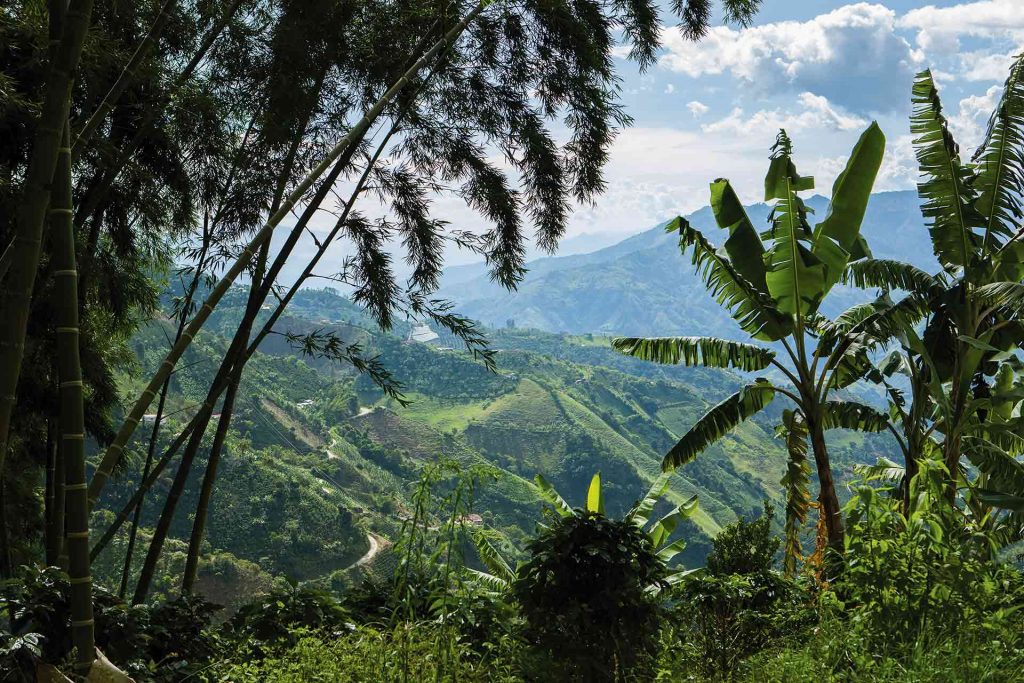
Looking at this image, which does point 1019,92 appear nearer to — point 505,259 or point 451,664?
point 505,259

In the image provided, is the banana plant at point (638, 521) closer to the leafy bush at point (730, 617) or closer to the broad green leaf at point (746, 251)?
the leafy bush at point (730, 617)

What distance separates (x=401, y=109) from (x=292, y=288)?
1.23m

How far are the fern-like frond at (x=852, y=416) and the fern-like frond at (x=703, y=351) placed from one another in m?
0.48

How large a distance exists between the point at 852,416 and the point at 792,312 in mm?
909

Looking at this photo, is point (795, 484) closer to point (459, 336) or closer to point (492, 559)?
point (492, 559)

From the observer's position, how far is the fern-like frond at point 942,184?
16.6ft

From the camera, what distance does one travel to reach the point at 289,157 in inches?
186

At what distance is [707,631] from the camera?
3.55 metres

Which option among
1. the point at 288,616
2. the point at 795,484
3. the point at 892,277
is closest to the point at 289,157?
the point at 288,616

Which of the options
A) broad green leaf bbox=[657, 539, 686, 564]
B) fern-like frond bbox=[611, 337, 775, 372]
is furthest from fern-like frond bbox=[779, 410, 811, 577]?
broad green leaf bbox=[657, 539, 686, 564]

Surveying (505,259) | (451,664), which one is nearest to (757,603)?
(451,664)

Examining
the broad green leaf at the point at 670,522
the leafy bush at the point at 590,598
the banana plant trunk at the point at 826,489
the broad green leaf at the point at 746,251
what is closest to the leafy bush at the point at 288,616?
the leafy bush at the point at 590,598

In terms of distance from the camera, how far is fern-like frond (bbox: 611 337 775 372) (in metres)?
5.42

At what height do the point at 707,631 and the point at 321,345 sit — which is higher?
the point at 321,345
